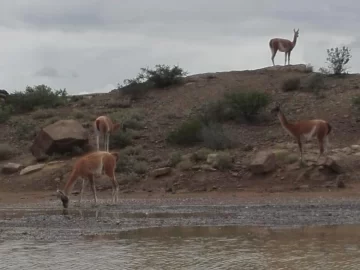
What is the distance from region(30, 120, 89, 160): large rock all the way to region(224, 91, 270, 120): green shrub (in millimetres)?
6450

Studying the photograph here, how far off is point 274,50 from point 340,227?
23.5 metres

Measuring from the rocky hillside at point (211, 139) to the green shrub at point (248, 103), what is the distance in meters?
0.29

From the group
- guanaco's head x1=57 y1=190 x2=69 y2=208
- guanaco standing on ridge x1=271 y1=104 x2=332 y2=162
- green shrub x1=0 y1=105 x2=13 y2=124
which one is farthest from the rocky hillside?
guanaco's head x1=57 y1=190 x2=69 y2=208

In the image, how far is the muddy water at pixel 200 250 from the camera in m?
12.4

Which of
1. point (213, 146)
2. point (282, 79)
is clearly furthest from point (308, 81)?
point (213, 146)

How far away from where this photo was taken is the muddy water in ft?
40.7

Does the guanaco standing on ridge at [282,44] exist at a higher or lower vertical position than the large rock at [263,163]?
higher

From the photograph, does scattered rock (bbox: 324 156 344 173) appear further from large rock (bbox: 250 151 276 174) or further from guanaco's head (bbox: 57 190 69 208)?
guanaco's head (bbox: 57 190 69 208)

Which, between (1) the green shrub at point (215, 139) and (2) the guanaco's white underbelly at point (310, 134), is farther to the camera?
(1) the green shrub at point (215, 139)

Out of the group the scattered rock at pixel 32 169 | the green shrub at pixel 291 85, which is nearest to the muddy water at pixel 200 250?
the scattered rock at pixel 32 169

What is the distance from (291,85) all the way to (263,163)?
11652 mm

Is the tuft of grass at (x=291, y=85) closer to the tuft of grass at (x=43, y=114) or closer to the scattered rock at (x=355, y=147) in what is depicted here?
the scattered rock at (x=355, y=147)

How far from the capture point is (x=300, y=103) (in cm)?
3325

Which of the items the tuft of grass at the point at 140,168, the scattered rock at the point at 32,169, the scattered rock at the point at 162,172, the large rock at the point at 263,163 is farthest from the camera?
the scattered rock at the point at 32,169
